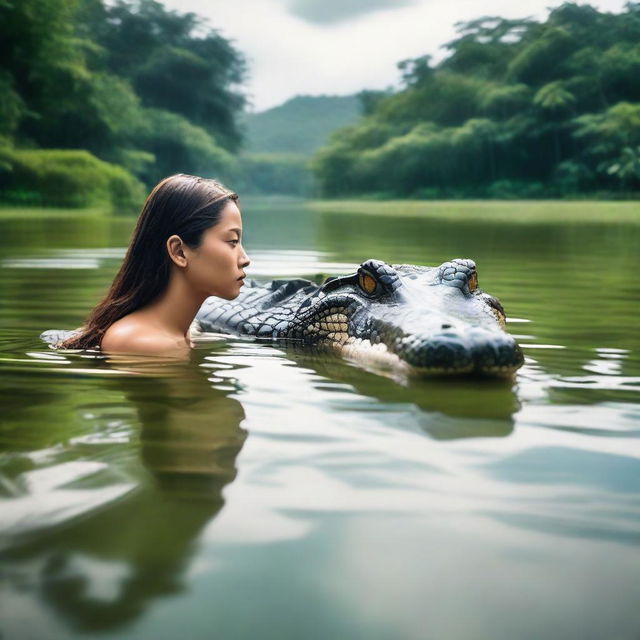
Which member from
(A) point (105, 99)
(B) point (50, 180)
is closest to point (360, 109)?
(A) point (105, 99)

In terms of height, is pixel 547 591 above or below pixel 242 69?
below

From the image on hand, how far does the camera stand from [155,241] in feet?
11.8

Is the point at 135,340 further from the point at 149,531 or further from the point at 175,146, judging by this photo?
the point at 175,146

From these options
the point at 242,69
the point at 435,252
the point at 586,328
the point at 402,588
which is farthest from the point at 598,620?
the point at 242,69

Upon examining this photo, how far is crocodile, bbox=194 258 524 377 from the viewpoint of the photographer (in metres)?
2.89

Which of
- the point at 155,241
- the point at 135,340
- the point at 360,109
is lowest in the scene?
the point at 135,340

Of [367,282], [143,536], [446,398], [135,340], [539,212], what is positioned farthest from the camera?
[539,212]

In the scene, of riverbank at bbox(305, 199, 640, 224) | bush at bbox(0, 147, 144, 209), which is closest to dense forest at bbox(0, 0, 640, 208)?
bush at bbox(0, 147, 144, 209)

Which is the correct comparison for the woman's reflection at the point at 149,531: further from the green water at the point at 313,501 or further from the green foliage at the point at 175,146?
the green foliage at the point at 175,146

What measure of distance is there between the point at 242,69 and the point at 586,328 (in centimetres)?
7150

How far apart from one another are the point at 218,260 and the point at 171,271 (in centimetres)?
22

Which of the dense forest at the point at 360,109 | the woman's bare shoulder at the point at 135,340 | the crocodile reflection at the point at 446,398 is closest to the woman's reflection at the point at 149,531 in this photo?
the crocodile reflection at the point at 446,398

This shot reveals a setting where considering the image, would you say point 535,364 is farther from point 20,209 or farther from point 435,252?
point 20,209

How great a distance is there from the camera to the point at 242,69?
238ft
